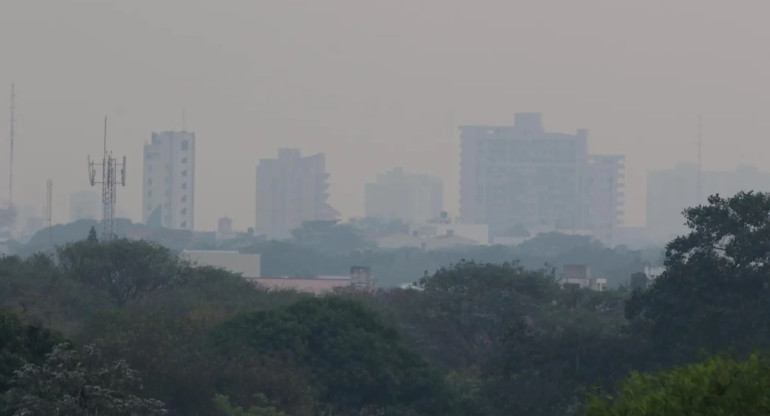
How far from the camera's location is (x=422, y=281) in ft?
165

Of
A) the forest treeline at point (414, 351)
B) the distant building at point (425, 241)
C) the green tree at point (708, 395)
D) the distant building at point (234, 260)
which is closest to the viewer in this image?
the green tree at point (708, 395)

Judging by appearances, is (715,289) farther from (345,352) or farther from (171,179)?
(171,179)

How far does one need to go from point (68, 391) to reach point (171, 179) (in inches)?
6885

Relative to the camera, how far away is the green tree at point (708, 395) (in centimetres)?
1071

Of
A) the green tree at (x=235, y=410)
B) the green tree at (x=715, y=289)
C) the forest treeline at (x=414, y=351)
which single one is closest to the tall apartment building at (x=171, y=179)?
the forest treeline at (x=414, y=351)

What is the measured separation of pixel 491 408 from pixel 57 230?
443 feet

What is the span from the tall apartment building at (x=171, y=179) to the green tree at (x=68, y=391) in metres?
169

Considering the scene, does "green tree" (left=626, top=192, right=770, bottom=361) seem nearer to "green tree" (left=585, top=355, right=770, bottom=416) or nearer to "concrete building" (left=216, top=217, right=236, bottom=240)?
"green tree" (left=585, top=355, right=770, bottom=416)

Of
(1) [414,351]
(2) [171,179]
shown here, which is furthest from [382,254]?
(1) [414,351]

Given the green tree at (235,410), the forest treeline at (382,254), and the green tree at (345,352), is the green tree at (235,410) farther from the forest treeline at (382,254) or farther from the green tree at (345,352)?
the forest treeline at (382,254)

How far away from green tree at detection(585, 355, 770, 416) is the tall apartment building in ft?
578

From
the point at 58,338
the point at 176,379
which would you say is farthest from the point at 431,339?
the point at 58,338

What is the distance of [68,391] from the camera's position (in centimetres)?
1809

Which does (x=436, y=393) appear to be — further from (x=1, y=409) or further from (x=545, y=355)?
(x=1, y=409)
